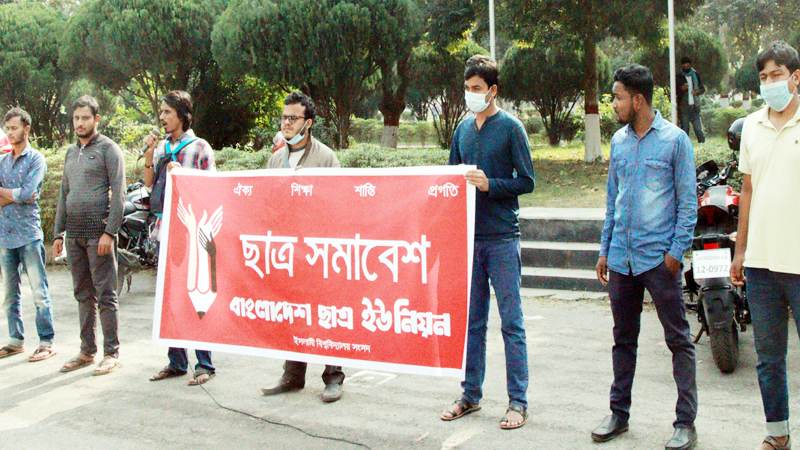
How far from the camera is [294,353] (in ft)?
16.1

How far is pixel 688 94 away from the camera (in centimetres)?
1524

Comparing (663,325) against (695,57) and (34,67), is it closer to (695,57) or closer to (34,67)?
(34,67)

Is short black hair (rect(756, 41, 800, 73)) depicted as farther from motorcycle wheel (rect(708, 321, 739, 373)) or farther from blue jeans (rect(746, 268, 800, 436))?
motorcycle wheel (rect(708, 321, 739, 373))

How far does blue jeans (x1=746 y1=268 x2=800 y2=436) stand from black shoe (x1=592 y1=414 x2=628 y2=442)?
2.41ft

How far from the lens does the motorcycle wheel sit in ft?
17.3

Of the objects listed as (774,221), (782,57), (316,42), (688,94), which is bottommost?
(774,221)

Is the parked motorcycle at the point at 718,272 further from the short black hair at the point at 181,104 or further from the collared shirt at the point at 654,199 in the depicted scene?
the short black hair at the point at 181,104

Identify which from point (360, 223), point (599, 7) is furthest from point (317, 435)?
point (599, 7)

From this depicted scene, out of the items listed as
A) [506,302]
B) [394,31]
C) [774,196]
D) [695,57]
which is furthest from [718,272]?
[695,57]

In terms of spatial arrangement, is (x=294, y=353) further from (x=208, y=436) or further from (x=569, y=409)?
(x=569, y=409)

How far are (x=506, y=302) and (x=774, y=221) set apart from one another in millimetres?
1466

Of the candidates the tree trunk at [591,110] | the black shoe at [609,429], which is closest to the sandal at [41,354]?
the black shoe at [609,429]

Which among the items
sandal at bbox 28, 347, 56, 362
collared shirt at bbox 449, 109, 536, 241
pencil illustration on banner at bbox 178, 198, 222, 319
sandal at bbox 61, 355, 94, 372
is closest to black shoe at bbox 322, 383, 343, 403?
pencil illustration on banner at bbox 178, 198, 222, 319

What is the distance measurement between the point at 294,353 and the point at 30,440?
164 cm
